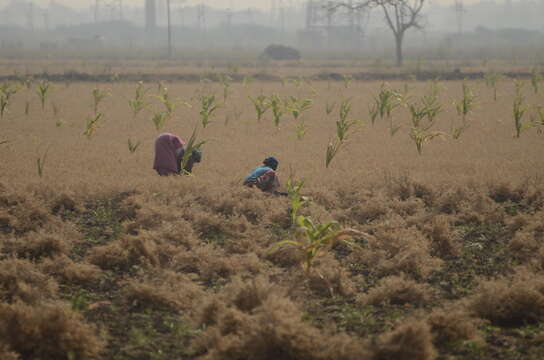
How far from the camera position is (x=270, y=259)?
4992 millimetres

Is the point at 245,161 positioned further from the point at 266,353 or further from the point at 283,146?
the point at 266,353

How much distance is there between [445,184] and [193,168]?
3.57m

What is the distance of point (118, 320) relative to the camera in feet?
12.8

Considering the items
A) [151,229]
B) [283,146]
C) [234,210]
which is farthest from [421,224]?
[283,146]

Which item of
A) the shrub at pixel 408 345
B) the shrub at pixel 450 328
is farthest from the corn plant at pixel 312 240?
the shrub at pixel 408 345

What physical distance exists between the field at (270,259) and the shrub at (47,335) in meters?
0.01

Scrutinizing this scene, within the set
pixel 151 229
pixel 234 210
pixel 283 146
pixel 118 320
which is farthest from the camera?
pixel 283 146

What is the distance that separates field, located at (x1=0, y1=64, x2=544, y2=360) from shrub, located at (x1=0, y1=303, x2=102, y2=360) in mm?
10

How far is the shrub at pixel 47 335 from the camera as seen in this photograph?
3406mm

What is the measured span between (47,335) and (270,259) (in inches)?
80.2

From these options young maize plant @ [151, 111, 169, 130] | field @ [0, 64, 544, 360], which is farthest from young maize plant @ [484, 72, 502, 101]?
young maize plant @ [151, 111, 169, 130]

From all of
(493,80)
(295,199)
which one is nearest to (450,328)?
(295,199)

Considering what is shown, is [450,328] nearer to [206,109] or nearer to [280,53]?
[206,109]

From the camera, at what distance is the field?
350 cm
